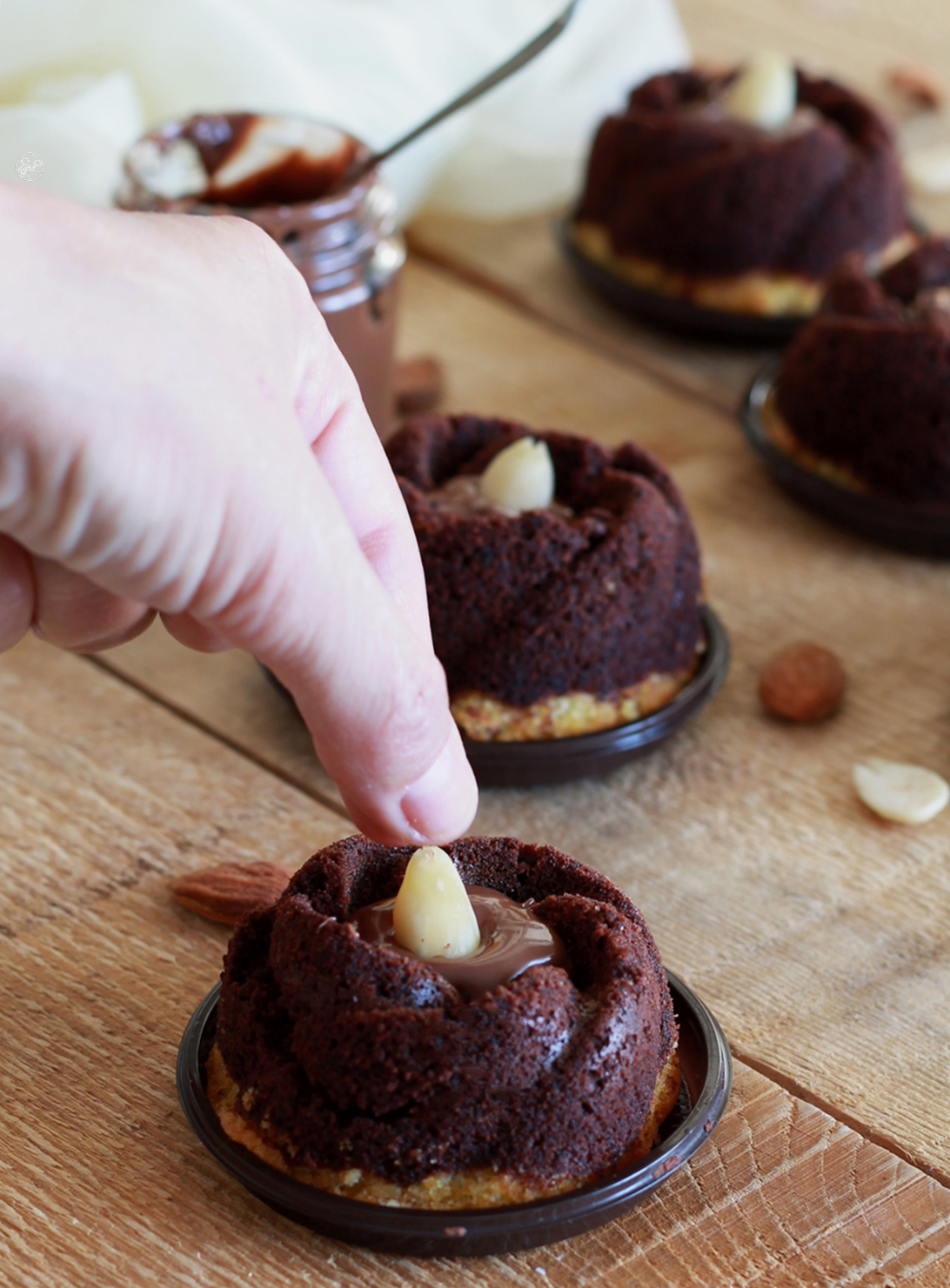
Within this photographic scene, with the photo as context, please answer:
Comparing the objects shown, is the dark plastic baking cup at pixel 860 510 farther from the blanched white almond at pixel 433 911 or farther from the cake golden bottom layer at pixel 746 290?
the blanched white almond at pixel 433 911

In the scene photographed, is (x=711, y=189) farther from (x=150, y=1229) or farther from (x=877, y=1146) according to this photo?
(x=150, y=1229)

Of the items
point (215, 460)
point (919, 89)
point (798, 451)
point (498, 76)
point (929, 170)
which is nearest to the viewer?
point (215, 460)

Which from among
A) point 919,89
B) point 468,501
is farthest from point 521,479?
point 919,89

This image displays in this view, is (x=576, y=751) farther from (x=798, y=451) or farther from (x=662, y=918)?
(x=798, y=451)

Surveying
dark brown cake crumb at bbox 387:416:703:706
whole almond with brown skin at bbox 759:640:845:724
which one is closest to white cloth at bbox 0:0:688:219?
dark brown cake crumb at bbox 387:416:703:706

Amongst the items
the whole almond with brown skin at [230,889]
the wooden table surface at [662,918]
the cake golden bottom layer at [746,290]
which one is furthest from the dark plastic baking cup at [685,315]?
the whole almond with brown skin at [230,889]
